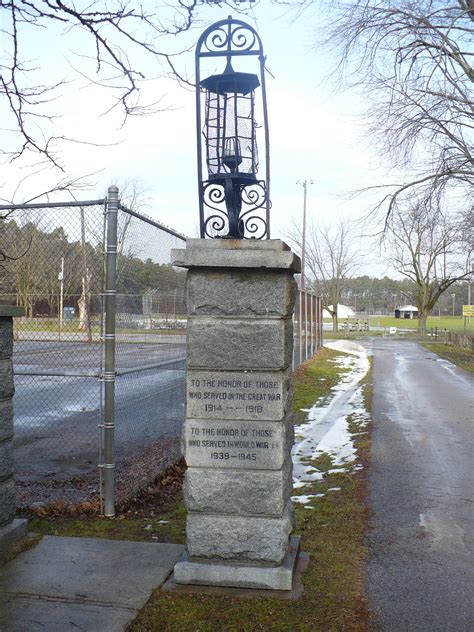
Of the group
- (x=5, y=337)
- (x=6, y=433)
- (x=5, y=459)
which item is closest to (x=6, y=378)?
(x=5, y=337)

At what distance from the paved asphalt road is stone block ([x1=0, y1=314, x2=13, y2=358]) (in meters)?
3.09

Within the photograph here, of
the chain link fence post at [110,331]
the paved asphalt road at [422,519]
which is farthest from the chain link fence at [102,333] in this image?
the paved asphalt road at [422,519]

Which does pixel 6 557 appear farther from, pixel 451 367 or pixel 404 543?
pixel 451 367

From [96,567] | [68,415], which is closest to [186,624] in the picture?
[96,567]

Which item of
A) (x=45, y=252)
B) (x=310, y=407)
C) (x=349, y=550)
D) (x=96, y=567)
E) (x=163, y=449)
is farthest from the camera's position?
(x=310, y=407)

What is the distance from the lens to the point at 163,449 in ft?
24.2

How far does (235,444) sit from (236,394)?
0.34 meters

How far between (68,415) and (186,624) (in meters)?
6.65

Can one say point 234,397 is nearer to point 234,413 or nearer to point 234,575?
point 234,413

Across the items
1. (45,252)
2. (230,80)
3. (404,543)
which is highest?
(230,80)

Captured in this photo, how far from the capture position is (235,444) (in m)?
4.46

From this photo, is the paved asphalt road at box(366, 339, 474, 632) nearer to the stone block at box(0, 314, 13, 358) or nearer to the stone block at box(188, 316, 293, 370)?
the stone block at box(188, 316, 293, 370)

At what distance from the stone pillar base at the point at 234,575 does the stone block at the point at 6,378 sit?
1804mm

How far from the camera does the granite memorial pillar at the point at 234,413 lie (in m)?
4.40
